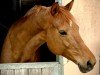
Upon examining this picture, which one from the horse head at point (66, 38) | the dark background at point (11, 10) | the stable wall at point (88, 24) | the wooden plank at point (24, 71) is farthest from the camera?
the dark background at point (11, 10)

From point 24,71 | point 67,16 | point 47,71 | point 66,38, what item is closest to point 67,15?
point 67,16

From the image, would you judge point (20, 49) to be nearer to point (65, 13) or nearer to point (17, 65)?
point (17, 65)

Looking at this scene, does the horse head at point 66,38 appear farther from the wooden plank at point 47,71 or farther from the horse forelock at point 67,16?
the wooden plank at point 47,71

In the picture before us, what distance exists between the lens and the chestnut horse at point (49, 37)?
331 cm

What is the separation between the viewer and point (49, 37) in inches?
137

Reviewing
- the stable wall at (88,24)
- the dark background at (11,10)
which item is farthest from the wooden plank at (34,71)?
the dark background at (11,10)

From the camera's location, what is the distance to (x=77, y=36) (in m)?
3.32

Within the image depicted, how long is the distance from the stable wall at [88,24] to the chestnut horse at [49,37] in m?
0.90

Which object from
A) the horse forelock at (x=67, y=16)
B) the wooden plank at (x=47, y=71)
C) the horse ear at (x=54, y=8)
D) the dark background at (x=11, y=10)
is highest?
the dark background at (x=11, y=10)

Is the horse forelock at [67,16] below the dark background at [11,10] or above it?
below

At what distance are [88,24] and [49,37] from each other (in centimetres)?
168

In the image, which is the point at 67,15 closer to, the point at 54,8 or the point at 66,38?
the point at 54,8

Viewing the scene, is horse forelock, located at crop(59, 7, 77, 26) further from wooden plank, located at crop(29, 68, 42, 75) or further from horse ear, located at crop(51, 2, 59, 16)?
wooden plank, located at crop(29, 68, 42, 75)

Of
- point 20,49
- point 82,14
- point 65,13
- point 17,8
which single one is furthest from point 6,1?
point 65,13
